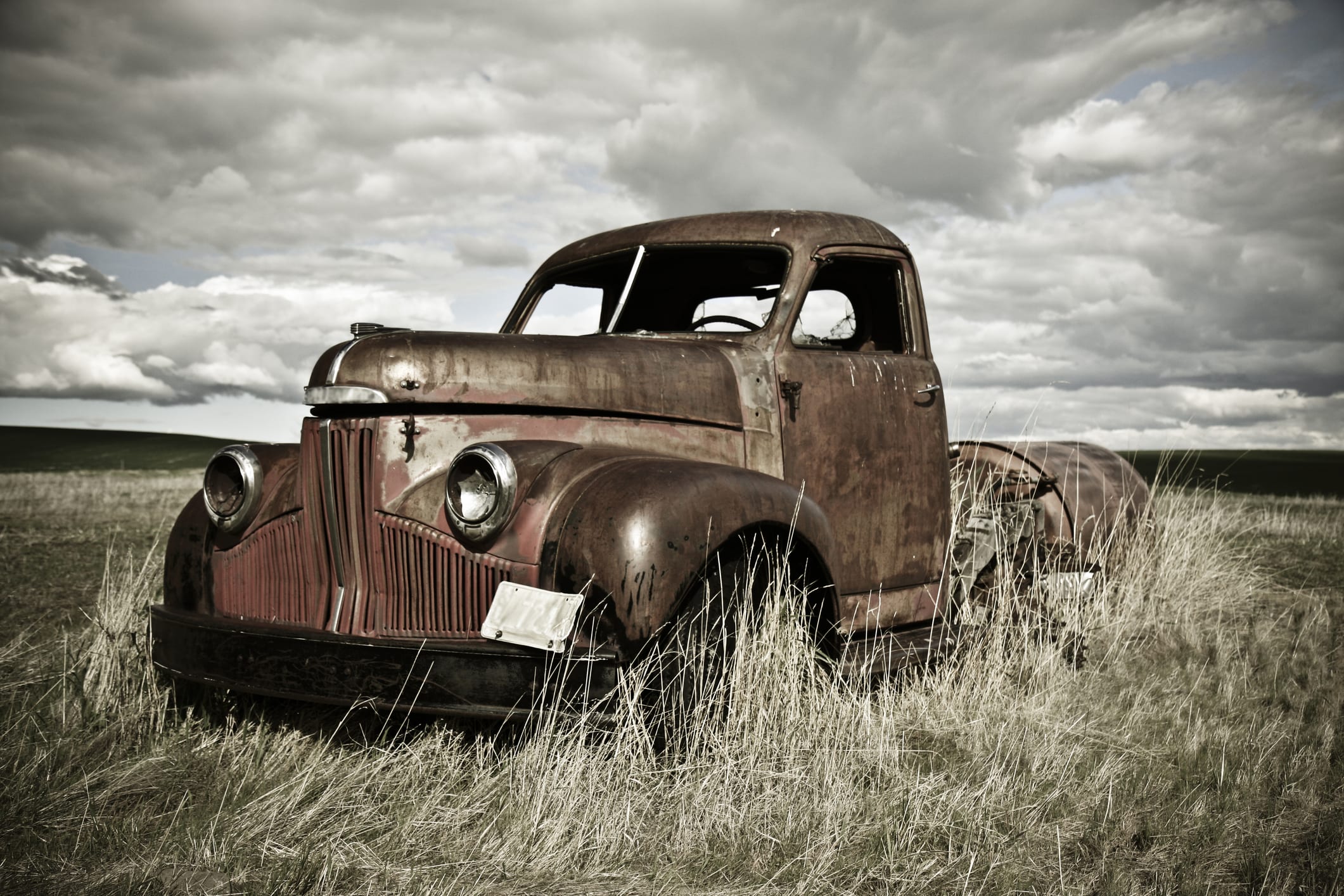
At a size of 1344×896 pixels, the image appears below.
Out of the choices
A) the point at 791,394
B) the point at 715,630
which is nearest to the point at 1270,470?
the point at 791,394

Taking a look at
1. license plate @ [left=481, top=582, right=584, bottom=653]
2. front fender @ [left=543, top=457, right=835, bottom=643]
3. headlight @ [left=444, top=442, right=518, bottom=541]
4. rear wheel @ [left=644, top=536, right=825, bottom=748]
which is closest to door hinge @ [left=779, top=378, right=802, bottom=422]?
rear wheel @ [left=644, top=536, right=825, bottom=748]

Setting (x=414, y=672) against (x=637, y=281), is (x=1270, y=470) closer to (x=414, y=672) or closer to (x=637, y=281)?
(x=637, y=281)

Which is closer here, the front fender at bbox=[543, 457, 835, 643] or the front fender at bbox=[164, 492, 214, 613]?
the front fender at bbox=[543, 457, 835, 643]

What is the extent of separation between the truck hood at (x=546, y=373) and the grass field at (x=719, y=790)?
0.93m

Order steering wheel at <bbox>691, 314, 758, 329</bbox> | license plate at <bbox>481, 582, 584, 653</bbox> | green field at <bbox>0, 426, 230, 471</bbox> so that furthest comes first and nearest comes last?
green field at <bbox>0, 426, 230, 471</bbox> → steering wheel at <bbox>691, 314, 758, 329</bbox> → license plate at <bbox>481, 582, 584, 653</bbox>

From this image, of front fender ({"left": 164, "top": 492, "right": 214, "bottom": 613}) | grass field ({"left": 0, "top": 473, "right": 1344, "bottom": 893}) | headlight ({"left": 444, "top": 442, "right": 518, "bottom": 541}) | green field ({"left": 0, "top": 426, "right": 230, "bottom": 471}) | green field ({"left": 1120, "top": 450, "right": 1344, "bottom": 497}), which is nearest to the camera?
grass field ({"left": 0, "top": 473, "right": 1344, "bottom": 893})

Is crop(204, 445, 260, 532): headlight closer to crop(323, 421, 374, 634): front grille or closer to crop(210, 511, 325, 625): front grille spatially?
crop(210, 511, 325, 625): front grille

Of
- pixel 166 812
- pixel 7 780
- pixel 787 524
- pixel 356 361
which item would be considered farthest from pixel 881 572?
pixel 7 780

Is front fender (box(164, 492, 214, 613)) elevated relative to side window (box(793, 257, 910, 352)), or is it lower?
lower

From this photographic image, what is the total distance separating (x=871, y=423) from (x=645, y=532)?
5.69ft

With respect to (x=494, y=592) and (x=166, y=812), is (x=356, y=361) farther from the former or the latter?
(x=166, y=812)

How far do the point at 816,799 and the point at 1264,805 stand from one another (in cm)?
150

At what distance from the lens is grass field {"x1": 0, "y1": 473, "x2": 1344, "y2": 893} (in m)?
2.58

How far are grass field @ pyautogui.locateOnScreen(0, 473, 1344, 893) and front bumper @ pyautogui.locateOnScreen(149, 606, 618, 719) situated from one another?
0.13 m
